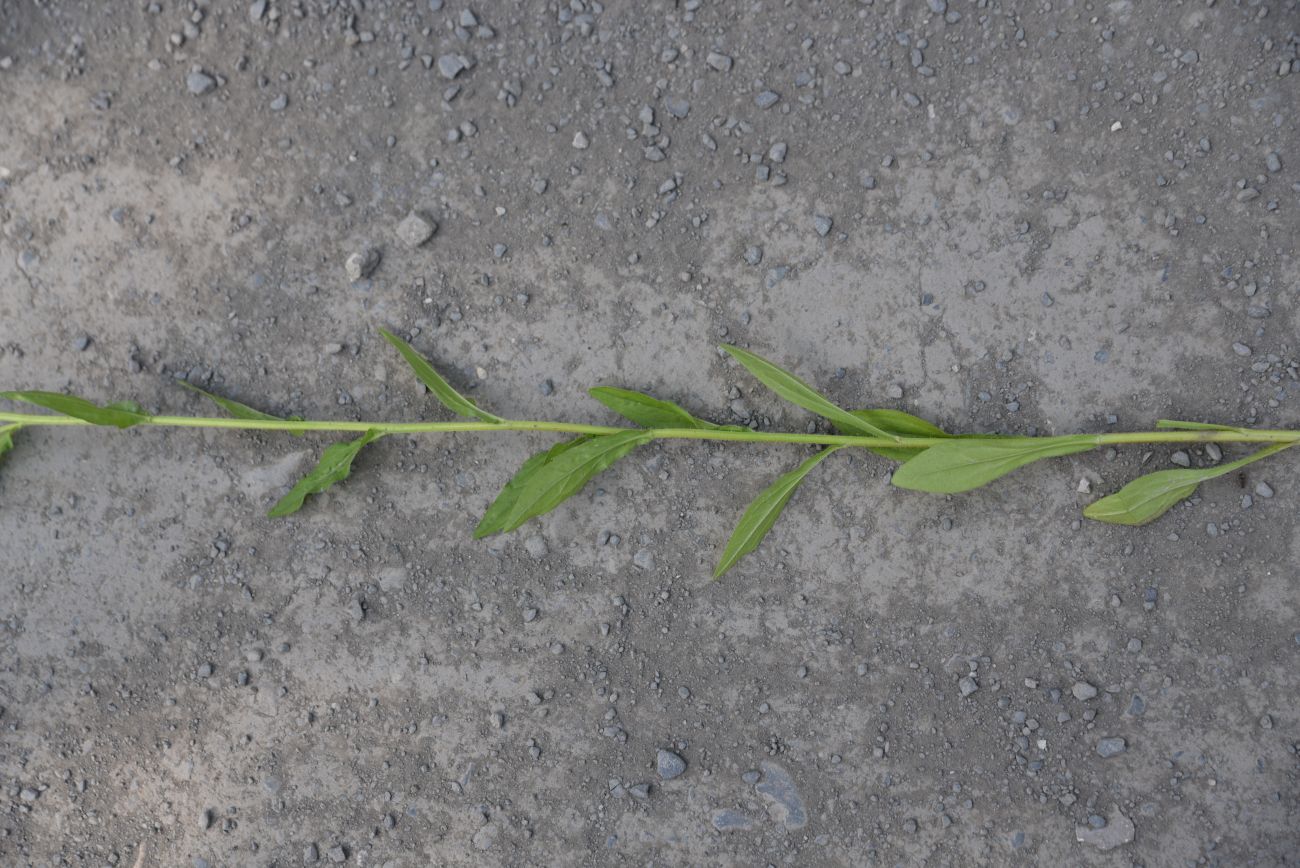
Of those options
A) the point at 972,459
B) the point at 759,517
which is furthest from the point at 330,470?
the point at 972,459

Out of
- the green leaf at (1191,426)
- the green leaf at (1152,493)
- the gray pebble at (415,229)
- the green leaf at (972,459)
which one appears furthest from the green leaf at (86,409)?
the green leaf at (1191,426)

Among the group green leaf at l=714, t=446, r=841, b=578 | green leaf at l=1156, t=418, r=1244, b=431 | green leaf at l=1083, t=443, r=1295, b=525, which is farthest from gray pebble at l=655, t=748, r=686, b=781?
green leaf at l=1156, t=418, r=1244, b=431

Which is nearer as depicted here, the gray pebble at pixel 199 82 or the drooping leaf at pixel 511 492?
the drooping leaf at pixel 511 492

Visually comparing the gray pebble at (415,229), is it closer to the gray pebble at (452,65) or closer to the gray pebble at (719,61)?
the gray pebble at (452,65)

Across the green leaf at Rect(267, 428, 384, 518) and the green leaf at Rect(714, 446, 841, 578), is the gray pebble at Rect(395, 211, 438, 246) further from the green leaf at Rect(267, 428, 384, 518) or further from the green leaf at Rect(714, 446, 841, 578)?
the green leaf at Rect(714, 446, 841, 578)

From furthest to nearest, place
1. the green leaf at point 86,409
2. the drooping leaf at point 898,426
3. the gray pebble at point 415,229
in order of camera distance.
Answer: the gray pebble at point 415,229 < the drooping leaf at point 898,426 < the green leaf at point 86,409

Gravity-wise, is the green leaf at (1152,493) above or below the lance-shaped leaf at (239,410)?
below

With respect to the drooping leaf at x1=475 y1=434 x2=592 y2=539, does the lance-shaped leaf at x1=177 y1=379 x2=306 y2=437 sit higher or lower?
higher
